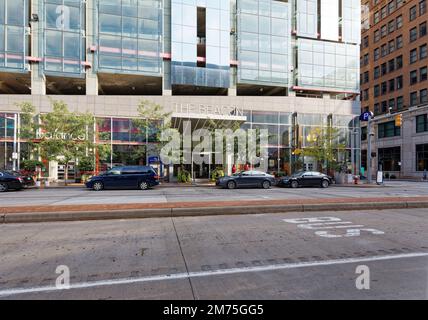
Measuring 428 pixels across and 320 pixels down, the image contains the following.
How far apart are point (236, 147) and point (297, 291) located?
21.5m


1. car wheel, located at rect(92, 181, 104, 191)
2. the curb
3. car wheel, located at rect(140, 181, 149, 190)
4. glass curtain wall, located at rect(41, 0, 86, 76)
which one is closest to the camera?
the curb

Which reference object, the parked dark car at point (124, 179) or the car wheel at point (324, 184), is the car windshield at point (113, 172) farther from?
the car wheel at point (324, 184)

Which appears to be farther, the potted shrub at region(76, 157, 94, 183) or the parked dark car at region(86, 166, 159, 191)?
the potted shrub at region(76, 157, 94, 183)

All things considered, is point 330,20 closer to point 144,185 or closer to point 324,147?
point 324,147

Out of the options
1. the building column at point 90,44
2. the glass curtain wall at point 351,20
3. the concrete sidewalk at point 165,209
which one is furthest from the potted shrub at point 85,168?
the glass curtain wall at point 351,20

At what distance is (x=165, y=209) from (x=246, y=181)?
1210 cm

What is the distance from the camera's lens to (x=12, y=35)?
27.1m

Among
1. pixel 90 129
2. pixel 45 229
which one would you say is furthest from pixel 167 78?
pixel 45 229

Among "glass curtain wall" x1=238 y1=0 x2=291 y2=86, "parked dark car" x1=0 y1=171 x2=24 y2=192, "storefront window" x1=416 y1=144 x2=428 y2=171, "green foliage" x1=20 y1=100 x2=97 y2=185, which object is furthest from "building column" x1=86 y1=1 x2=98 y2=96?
"storefront window" x1=416 y1=144 x2=428 y2=171

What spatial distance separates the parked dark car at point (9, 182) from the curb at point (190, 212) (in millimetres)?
12484

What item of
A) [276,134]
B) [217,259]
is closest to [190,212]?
[217,259]

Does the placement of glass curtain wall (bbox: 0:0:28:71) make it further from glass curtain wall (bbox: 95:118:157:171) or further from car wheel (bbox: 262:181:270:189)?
car wheel (bbox: 262:181:270:189)

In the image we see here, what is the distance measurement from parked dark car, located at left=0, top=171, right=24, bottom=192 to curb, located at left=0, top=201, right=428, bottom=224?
1248cm

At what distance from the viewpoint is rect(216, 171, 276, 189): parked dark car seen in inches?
790
